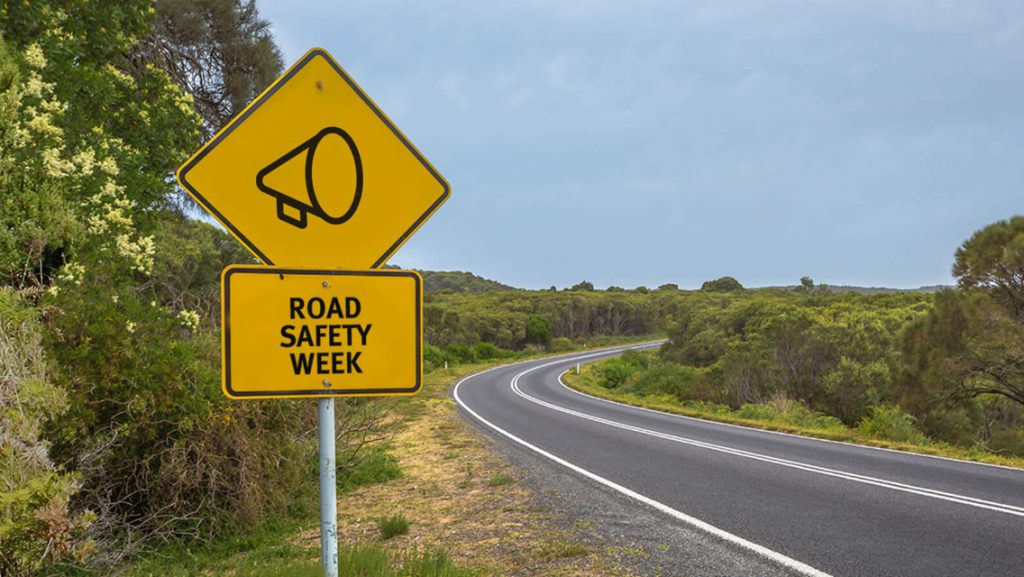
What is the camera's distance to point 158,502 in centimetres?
568

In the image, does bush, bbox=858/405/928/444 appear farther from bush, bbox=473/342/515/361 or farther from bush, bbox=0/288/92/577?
bush, bbox=473/342/515/361

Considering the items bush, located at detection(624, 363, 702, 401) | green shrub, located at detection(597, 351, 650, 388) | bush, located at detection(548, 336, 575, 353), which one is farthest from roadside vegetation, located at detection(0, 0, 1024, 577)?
bush, located at detection(548, 336, 575, 353)

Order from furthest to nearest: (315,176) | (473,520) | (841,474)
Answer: (841,474), (473,520), (315,176)

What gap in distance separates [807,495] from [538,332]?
57649mm

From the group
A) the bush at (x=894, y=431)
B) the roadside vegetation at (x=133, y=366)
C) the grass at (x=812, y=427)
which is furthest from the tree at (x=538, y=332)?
the bush at (x=894, y=431)

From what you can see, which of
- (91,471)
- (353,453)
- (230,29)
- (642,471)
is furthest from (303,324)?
(230,29)

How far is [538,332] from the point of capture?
64.9m

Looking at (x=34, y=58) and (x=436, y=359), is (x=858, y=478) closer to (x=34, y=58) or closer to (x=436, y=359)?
(x=34, y=58)

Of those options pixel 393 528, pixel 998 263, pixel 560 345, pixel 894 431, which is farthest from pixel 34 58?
pixel 560 345

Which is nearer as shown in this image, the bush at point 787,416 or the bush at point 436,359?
the bush at point 787,416

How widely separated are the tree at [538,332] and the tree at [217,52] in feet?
172

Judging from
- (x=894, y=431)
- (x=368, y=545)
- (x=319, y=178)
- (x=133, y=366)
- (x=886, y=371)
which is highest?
(x=319, y=178)

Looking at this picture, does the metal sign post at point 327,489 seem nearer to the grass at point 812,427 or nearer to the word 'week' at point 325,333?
the word 'week' at point 325,333

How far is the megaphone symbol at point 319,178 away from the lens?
7.46 ft
